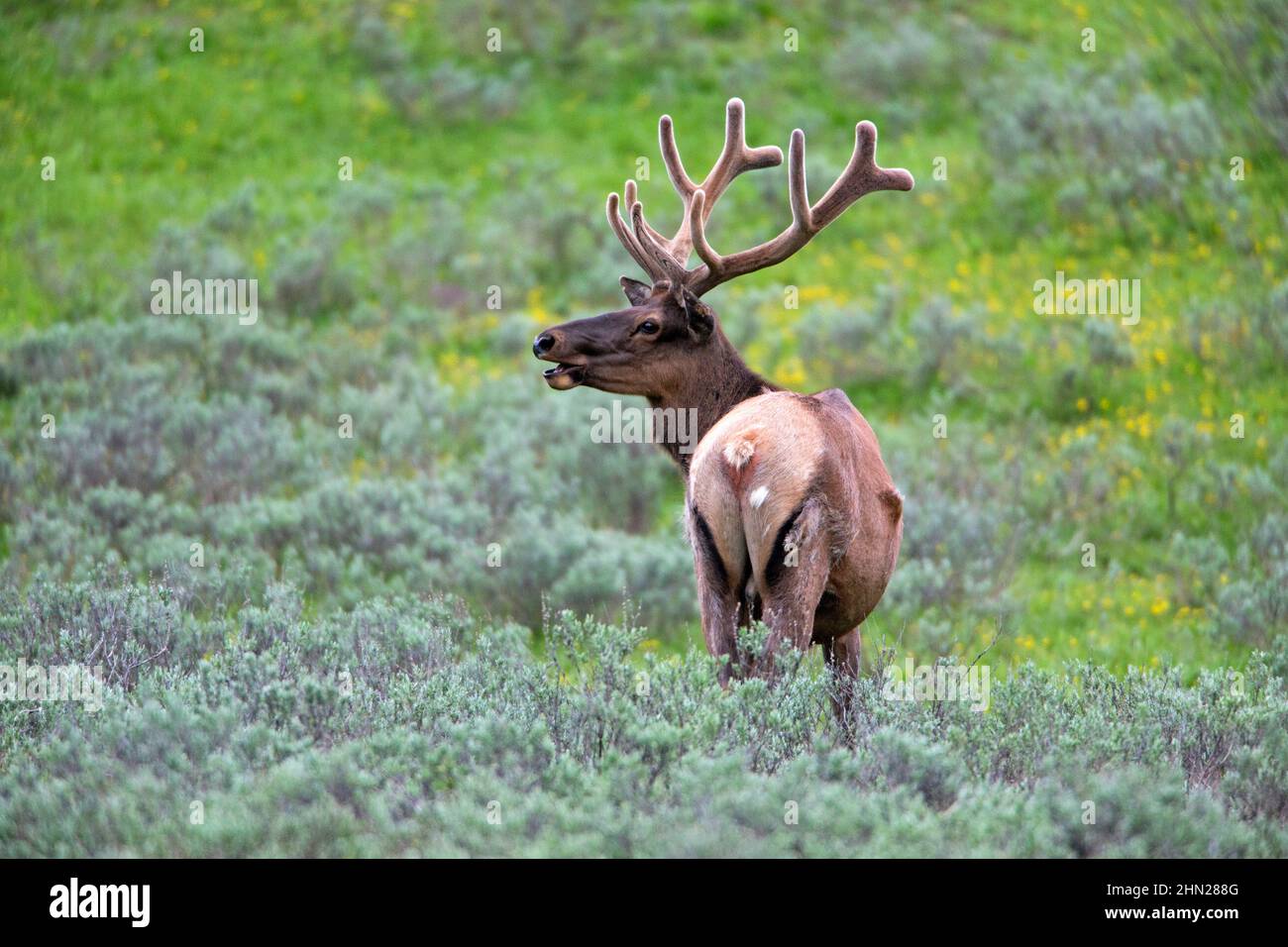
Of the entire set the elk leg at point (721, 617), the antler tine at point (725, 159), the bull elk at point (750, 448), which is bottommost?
the elk leg at point (721, 617)

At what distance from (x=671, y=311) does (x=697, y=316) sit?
0.41 ft

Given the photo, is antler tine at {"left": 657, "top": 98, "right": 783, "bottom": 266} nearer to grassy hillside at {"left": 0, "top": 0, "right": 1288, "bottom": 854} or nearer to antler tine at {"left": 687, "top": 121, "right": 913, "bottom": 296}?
antler tine at {"left": 687, "top": 121, "right": 913, "bottom": 296}

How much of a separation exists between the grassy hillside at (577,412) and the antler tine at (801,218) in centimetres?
179

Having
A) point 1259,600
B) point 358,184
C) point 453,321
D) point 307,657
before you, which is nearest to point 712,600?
point 307,657

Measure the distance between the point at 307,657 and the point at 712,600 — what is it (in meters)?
1.91

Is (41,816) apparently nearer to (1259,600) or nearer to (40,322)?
(1259,600)

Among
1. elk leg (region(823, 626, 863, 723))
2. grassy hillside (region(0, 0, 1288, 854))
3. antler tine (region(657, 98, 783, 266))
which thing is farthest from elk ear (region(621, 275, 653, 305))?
elk leg (region(823, 626, 863, 723))

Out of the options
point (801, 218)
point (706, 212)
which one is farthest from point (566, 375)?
point (706, 212)

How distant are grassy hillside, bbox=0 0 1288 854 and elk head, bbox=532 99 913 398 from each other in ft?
3.89

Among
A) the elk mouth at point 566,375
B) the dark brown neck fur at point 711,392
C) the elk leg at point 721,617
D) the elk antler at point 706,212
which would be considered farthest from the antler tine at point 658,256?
the elk leg at point 721,617

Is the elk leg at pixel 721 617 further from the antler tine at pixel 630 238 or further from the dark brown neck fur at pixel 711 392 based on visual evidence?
the antler tine at pixel 630 238

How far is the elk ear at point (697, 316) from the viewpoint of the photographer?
22.1ft

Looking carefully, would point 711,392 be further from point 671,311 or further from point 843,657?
point 843,657

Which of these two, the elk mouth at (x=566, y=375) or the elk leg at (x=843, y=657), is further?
the elk mouth at (x=566, y=375)
